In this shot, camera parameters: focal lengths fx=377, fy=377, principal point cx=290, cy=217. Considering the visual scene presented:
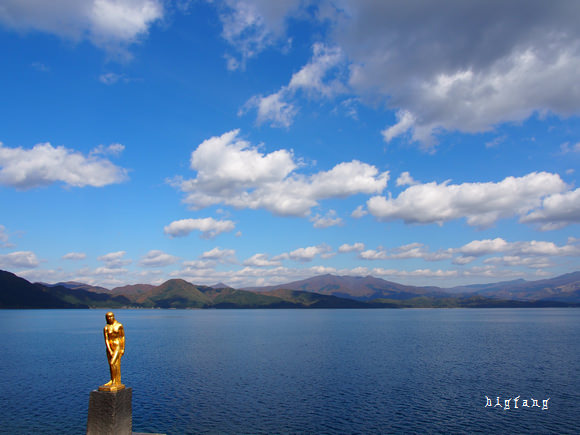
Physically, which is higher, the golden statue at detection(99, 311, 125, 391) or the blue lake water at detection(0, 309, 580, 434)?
the golden statue at detection(99, 311, 125, 391)

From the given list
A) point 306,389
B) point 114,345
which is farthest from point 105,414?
point 306,389

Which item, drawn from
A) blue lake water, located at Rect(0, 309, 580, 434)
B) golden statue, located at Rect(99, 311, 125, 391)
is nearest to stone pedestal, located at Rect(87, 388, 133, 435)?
golden statue, located at Rect(99, 311, 125, 391)

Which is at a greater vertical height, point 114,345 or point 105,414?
point 114,345

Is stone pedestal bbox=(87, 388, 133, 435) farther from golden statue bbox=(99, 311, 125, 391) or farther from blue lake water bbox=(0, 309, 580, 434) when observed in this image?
blue lake water bbox=(0, 309, 580, 434)

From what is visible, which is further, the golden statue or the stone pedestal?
the golden statue

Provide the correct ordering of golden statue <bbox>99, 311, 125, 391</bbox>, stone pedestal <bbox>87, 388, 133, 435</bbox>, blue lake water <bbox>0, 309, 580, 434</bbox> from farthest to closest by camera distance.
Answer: blue lake water <bbox>0, 309, 580, 434</bbox>
golden statue <bbox>99, 311, 125, 391</bbox>
stone pedestal <bbox>87, 388, 133, 435</bbox>

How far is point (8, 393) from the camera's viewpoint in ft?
198

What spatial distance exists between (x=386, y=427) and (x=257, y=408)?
58.5 ft

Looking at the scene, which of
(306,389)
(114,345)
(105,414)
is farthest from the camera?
(306,389)

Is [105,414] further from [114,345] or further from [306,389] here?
[306,389]

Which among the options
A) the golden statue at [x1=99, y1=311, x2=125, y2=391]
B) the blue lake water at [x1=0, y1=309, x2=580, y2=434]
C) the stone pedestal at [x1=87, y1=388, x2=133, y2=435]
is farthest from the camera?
the blue lake water at [x1=0, y1=309, x2=580, y2=434]

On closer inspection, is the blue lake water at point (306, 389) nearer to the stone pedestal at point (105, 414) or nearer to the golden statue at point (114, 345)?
the stone pedestal at point (105, 414)

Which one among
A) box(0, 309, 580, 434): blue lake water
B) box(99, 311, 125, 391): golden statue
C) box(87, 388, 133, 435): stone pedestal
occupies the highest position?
box(99, 311, 125, 391): golden statue

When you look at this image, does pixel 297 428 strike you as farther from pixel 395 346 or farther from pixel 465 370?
pixel 395 346
